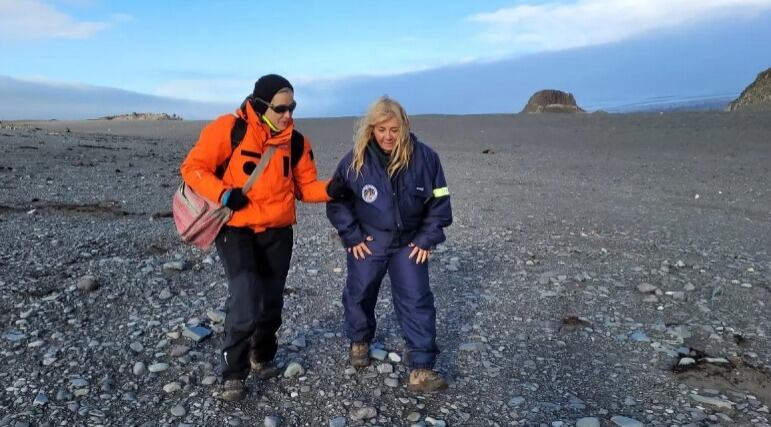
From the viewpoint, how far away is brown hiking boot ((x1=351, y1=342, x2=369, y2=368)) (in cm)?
557

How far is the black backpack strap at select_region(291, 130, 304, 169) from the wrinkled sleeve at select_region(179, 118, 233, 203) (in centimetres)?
57

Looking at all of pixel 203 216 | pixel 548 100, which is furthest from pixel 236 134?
pixel 548 100

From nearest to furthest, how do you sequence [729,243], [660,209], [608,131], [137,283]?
[137,283] → [729,243] → [660,209] → [608,131]

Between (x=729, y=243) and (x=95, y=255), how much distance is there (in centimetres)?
949

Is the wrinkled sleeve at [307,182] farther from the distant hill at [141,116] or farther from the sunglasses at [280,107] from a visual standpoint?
the distant hill at [141,116]

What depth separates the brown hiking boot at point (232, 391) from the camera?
4926mm

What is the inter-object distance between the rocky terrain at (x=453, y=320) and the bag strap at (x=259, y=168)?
5.41 feet

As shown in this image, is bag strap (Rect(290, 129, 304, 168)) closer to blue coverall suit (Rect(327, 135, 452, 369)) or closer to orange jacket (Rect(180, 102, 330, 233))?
orange jacket (Rect(180, 102, 330, 233))

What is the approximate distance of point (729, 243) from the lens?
10406 millimetres

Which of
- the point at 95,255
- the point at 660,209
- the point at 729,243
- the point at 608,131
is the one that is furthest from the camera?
the point at 608,131

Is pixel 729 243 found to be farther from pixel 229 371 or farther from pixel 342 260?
pixel 229 371

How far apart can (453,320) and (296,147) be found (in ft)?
8.93

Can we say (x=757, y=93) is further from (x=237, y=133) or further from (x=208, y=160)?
(x=208, y=160)

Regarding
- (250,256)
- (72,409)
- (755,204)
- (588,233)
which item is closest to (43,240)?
(72,409)
